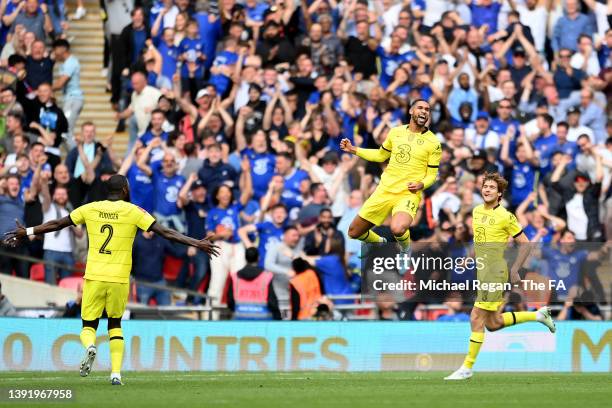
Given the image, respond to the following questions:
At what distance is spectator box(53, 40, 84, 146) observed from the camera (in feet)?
90.9

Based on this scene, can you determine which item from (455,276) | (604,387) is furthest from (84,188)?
(604,387)

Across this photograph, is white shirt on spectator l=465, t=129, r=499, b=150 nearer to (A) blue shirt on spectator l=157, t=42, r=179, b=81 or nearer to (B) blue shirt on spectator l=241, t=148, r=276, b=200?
(B) blue shirt on spectator l=241, t=148, r=276, b=200

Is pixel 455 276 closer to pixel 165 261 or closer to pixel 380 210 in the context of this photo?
pixel 380 210

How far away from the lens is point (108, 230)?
1741cm

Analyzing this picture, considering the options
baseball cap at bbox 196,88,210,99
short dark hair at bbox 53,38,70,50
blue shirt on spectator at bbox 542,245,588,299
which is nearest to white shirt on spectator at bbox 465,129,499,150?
blue shirt on spectator at bbox 542,245,588,299

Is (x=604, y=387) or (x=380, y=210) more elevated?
(x=380, y=210)

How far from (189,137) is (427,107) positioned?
27.6 feet

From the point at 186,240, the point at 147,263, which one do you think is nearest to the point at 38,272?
the point at 147,263

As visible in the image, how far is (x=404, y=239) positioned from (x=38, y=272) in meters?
7.32

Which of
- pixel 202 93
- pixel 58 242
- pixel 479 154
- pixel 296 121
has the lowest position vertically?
pixel 58 242

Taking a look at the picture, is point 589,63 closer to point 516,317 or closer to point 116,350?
point 516,317

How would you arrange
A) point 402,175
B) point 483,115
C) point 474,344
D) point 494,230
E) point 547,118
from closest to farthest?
point 494,230
point 474,344
point 402,175
point 547,118
point 483,115

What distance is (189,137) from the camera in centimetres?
2680

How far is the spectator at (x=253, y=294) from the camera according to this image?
75.8ft
